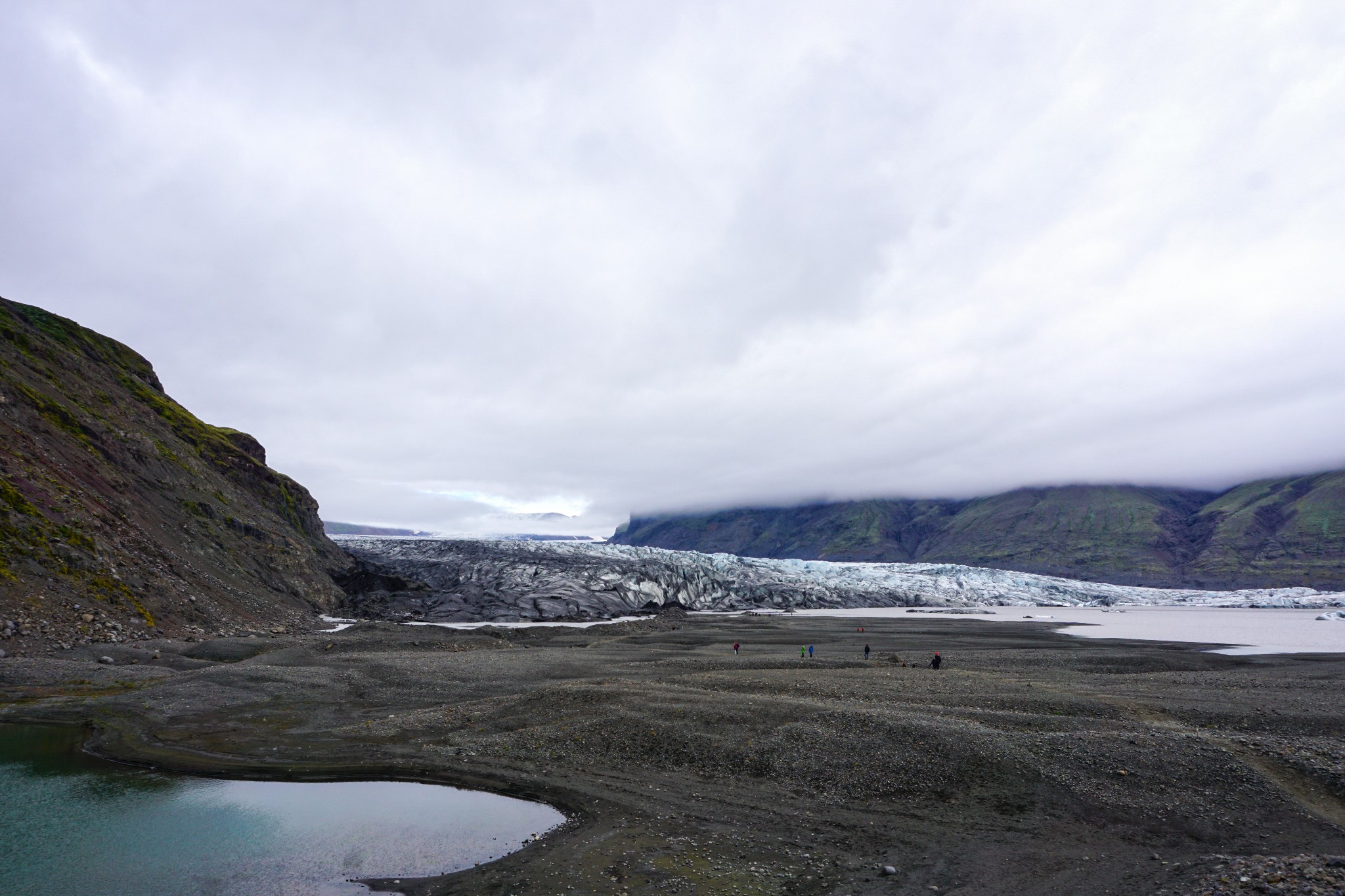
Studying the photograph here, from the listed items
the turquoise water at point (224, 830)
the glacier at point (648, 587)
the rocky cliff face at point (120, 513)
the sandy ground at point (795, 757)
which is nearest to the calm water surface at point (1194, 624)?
the glacier at point (648, 587)

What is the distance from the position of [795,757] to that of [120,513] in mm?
40998

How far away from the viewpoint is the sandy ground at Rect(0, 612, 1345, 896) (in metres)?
11.0

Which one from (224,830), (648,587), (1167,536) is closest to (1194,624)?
(648,587)

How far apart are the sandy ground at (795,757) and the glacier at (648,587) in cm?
3125

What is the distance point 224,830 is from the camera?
12.4 metres

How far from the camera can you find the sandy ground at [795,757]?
434 inches

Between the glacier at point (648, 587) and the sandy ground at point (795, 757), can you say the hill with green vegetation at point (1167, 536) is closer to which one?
the glacier at point (648, 587)

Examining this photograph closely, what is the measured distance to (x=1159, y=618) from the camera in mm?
74688

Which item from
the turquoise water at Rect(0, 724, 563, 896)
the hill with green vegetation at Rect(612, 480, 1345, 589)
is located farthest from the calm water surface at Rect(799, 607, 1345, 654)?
the hill with green vegetation at Rect(612, 480, 1345, 589)

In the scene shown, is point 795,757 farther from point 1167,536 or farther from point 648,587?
point 1167,536

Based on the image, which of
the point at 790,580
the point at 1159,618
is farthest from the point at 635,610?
the point at 1159,618

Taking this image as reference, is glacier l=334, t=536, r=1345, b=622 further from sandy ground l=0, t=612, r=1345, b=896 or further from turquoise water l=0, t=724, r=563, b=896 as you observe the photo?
turquoise water l=0, t=724, r=563, b=896

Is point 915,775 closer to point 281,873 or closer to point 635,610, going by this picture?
point 281,873

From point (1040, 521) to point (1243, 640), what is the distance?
14441 cm
